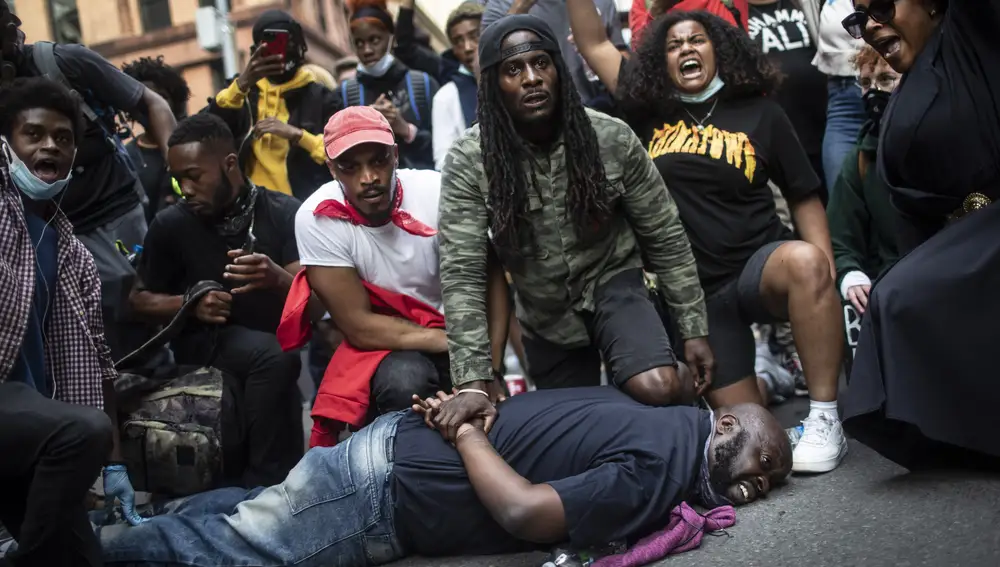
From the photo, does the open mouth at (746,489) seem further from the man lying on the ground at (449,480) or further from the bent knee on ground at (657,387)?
the bent knee on ground at (657,387)

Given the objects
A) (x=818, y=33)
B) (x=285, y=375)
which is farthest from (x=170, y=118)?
(x=818, y=33)

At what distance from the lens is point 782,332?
15.6ft

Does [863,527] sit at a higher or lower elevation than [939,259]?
lower

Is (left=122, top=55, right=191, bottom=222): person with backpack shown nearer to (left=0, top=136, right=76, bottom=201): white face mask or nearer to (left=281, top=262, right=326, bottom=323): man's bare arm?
(left=281, top=262, right=326, bottom=323): man's bare arm

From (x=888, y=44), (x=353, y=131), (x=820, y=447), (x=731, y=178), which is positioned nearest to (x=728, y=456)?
(x=820, y=447)

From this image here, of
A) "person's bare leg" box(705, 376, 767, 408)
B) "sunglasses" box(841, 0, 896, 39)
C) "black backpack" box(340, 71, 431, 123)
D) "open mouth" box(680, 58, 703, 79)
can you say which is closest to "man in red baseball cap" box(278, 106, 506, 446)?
"person's bare leg" box(705, 376, 767, 408)

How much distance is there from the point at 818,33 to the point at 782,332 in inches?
57.3

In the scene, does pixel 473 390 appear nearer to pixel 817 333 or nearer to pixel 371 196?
pixel 371 196

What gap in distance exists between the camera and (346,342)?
371 centimetres

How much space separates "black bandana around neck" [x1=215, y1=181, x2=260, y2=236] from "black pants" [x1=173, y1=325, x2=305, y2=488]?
16.4 inches

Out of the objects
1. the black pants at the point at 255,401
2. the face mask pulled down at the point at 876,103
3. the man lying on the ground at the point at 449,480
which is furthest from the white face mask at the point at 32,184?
the face mask pulled down at the point at 876,103

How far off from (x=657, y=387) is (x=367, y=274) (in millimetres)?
1215

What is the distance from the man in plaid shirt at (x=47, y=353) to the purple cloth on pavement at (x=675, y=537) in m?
1.47

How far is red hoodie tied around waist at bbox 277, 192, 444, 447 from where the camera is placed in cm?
350
